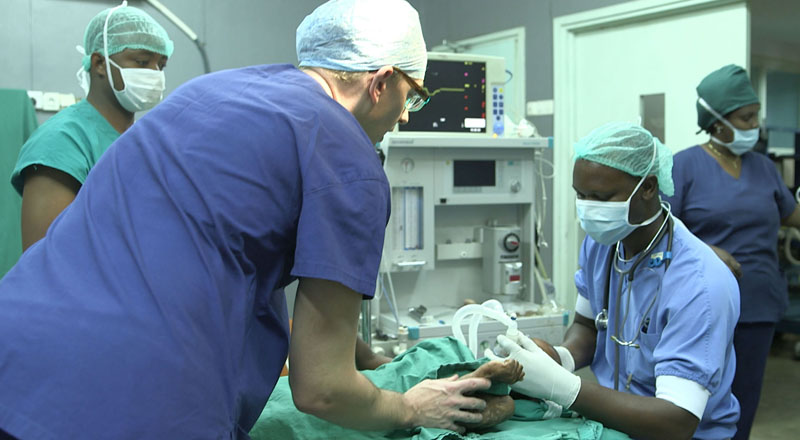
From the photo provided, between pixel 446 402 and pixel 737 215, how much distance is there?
1.78 meters

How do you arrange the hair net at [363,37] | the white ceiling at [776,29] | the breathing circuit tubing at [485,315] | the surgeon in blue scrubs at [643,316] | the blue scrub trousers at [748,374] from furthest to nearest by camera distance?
the white ceiling at [776,29] → the blue scrub trousers at [748,374] → the breathing circuit tubing at [485,315] → the surgeon in blue scrubs at [643,316] → the hair net at [363,37]

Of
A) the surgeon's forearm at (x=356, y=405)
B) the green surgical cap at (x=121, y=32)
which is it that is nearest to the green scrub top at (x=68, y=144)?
the green surgical cap at (x=121, y=32)

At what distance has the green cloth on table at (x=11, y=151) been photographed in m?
3.03

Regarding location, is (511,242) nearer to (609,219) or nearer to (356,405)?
(609,219)

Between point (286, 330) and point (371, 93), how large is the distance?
1.39 feet

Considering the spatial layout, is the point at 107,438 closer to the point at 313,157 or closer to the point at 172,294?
the point at 172,294

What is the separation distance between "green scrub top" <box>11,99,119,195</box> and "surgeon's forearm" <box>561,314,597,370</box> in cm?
135

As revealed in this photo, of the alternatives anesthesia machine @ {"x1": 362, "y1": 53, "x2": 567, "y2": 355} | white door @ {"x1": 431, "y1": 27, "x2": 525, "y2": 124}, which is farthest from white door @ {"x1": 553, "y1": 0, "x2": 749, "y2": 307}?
anesthesia machine @ {"x1": 362, "y1": 53, "x2": 567, "y2": 355}

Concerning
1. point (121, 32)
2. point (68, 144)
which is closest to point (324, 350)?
point (68, 144)

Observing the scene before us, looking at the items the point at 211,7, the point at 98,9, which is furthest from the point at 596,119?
the point at 98,9

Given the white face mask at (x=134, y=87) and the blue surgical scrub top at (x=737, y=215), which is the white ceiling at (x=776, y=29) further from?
the white face mask at (x=134, y=87)

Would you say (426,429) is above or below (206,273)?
below

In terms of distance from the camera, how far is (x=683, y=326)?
1467 mm

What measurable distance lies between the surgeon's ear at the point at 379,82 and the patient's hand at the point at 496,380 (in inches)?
21.4
